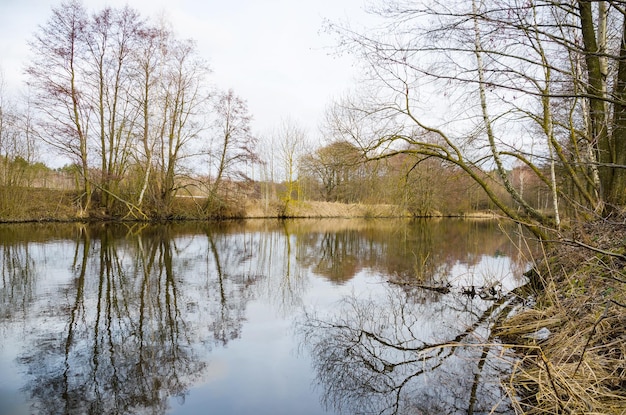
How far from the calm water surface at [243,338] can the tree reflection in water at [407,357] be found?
2 cm

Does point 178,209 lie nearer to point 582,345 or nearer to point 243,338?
point 243,338

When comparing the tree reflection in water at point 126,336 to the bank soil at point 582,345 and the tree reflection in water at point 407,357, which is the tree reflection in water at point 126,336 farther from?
the bank soil at point 582,345

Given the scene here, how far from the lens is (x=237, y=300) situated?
267 inches

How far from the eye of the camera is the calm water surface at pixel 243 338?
11.3 ft

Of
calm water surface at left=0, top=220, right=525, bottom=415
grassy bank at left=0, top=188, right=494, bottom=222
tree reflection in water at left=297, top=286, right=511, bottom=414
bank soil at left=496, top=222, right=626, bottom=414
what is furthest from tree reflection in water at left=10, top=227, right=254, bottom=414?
grassy bank at left=0, top=188, right=494, bottom=222

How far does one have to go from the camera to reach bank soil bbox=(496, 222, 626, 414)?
273cm

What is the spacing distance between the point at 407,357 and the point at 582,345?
1.68 meters

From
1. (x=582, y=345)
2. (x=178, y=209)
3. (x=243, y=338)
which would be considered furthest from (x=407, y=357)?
(x=178, y=209)

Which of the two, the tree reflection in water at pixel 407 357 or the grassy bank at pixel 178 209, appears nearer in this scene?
the tree reflection in water at pixel 407 357

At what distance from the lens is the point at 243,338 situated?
195 inches

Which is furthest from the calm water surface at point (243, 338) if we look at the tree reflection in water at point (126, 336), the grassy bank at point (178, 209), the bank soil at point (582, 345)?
the grassy bank at point (178, 209)

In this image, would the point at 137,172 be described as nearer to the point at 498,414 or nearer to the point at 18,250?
the point at 18,250

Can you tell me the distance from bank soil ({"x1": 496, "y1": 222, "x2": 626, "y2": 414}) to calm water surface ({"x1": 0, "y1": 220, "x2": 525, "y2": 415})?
0.34 meters

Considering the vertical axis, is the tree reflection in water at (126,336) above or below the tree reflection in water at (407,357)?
above
